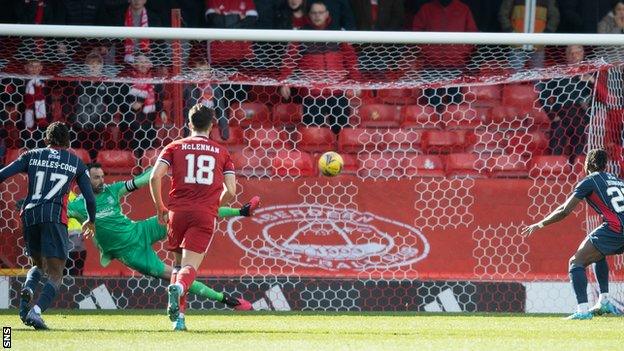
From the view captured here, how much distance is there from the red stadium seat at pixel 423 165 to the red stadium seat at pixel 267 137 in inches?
49.1

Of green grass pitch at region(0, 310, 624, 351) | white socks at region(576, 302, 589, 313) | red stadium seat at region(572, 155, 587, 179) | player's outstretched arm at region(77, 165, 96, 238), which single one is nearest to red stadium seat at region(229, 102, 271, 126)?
green grass pitch at region(0, 310, 624, 351)

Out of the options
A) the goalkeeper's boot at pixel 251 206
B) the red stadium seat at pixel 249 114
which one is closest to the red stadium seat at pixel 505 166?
the red stadium seat at pixel 249 114

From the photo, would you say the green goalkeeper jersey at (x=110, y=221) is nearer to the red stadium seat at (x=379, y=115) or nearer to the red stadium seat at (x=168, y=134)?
the red stadium seat at (x=168, y=134)

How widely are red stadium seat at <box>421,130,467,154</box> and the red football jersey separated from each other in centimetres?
441

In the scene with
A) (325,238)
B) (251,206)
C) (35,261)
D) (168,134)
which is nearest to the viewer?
(35,261)

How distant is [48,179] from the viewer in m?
9.33

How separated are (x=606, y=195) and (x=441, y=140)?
2.69 m

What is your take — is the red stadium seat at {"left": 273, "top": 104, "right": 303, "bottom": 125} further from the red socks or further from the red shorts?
the red socks

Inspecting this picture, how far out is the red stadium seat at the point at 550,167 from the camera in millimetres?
12742

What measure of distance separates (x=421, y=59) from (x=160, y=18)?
291cm

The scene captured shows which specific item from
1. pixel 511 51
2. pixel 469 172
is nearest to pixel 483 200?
Answer: pixel 469 172

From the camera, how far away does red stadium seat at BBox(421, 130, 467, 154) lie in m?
13.2

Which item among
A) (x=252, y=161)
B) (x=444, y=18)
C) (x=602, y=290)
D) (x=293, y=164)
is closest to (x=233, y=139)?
(x=252, y=161)

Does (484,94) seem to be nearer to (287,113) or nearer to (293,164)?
(287,113)
